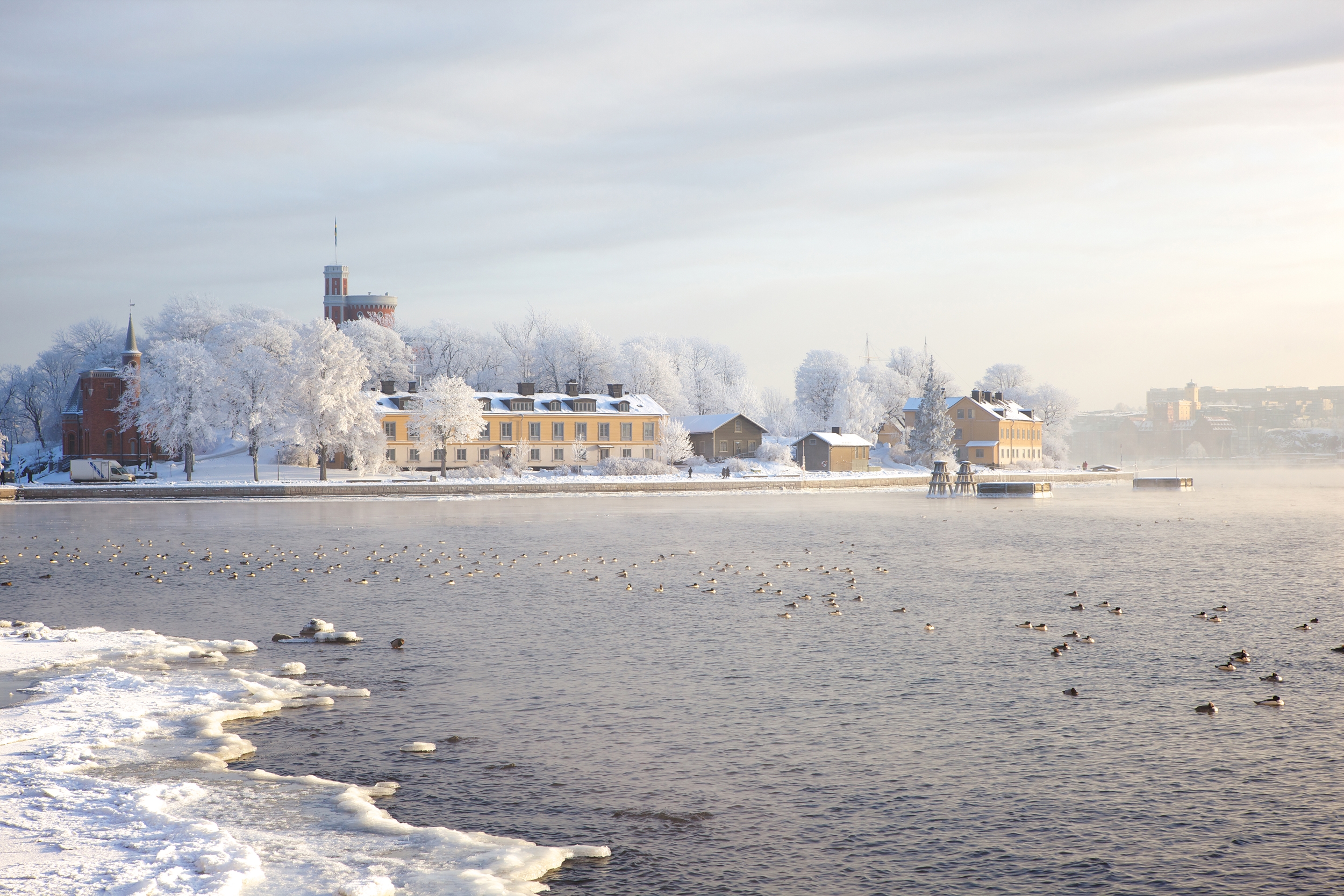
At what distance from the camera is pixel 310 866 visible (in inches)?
357

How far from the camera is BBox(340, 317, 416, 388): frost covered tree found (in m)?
121

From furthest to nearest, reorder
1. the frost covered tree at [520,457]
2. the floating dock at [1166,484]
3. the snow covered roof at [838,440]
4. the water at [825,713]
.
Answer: the snow covered roof at [838,440] < the floating dock at [1166,484] < the frost covered tree at [520,457] < the water at [825,713]

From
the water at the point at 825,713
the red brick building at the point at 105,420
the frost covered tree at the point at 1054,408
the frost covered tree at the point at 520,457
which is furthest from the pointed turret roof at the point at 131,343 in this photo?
the frost covered tree at the point at 1054,408

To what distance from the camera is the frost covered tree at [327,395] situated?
78125 millimetres

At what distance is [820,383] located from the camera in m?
141

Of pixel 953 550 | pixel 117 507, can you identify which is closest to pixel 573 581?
pixel 953 550

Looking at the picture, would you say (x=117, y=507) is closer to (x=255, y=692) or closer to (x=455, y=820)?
(x=255, y=692)

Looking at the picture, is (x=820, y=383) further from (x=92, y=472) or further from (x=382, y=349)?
(x=92, y=472)

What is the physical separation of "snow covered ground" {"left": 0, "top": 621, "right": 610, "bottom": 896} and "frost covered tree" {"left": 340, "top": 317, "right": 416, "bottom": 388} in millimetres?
108126

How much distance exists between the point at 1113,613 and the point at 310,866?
1936cm

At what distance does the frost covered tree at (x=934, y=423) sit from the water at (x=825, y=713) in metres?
76.3

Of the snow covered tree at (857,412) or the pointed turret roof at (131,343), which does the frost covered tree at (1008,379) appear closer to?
the snow covered tree at (857,412)

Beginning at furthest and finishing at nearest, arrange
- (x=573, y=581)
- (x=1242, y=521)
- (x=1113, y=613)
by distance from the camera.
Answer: (x=1242, y=521), (x=573, y=581), (x=1113, y=613)

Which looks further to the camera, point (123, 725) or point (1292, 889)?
point (123, 725)
